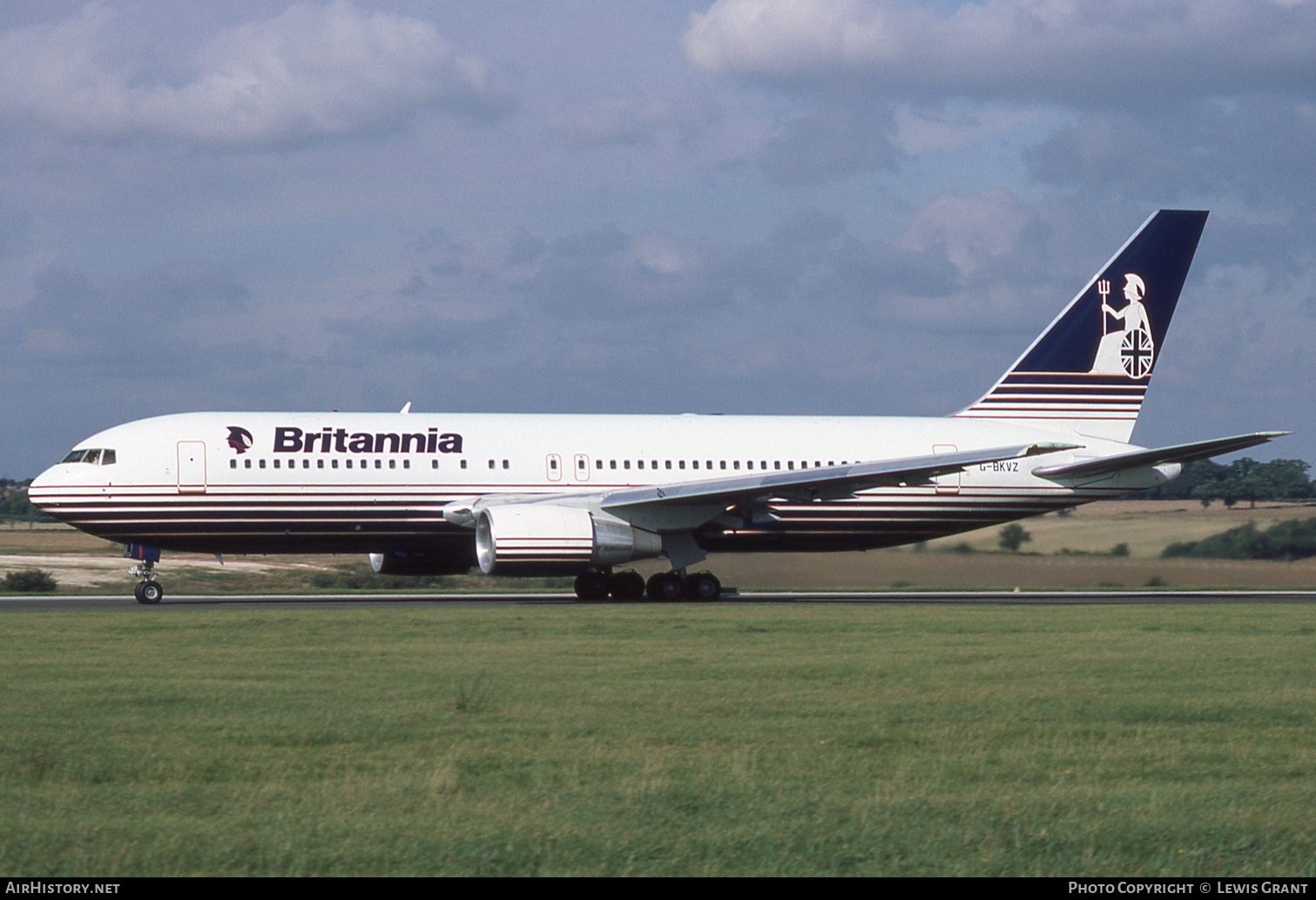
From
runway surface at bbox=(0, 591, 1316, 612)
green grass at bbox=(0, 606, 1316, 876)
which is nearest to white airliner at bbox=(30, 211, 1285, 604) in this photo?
runway surface at bbox=(0, 591, 1316, 612)

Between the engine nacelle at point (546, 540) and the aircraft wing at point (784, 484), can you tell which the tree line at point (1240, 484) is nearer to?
the aircraft wing at point (784, 484)

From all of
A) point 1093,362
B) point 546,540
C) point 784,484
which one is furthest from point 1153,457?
point 546,540

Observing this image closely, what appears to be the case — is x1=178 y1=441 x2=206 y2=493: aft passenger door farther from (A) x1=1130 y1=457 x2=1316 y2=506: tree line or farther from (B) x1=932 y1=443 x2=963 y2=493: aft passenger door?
(A) x1=1130 y1=457 x2=1316 y2=506: tree line

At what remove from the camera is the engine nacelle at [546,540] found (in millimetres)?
26406

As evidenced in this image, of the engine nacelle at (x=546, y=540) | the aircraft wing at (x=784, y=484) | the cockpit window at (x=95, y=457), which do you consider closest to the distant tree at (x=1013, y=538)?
the aircraft wing at (x=784, y=484)

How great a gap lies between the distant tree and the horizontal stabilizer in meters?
2.60

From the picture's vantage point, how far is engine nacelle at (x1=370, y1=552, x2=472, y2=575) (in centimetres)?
2973

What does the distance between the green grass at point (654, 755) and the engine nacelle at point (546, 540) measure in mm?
8307

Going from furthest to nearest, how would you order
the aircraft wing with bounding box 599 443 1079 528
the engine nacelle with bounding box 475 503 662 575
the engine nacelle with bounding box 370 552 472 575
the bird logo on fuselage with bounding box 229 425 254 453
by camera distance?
the engine nacelle with bounding box 370 552 472 575 → the bird logo on fuselage with bounding box 229 425 254 453 → the aircraft wing with bounding box 599 443 1079 528 → the engine nacelle with bounding box 475 503 662 575

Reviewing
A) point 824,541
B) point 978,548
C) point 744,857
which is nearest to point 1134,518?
point 978,548

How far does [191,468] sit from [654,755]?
65.3ft

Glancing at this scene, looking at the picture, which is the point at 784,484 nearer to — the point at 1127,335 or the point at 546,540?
the point at 546,540

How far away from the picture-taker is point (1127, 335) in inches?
1320

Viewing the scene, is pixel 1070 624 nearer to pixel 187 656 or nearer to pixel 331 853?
pixel 187 656
